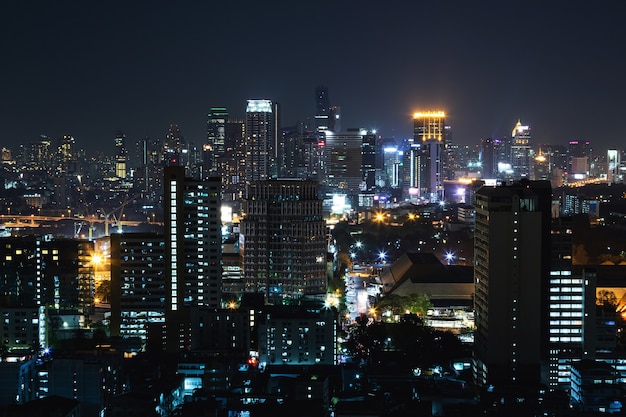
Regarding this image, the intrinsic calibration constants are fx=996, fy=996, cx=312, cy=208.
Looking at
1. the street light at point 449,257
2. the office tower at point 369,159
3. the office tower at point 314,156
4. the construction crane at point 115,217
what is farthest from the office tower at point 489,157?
the street light at point 449,257

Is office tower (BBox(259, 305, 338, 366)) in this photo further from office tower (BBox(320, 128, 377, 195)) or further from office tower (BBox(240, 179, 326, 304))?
office tower (BBox(320, 128, 377, 195))

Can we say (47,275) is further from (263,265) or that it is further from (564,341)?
(564,341)

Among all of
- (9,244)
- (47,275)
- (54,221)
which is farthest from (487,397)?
(54,221)

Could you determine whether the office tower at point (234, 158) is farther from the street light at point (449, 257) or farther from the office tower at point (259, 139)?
the street light at point (449, 257)

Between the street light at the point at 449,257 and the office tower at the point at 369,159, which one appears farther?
the office tower at the point at 369,159

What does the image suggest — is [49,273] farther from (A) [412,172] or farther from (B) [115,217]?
(A) [412,172]

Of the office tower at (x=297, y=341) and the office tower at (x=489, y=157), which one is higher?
the office tower at (x=489, y=157)

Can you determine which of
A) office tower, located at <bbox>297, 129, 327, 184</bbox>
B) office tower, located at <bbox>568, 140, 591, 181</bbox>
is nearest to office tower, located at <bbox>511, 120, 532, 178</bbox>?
office tower, located at <bbox>568, 140, 591, 181</bbox>
